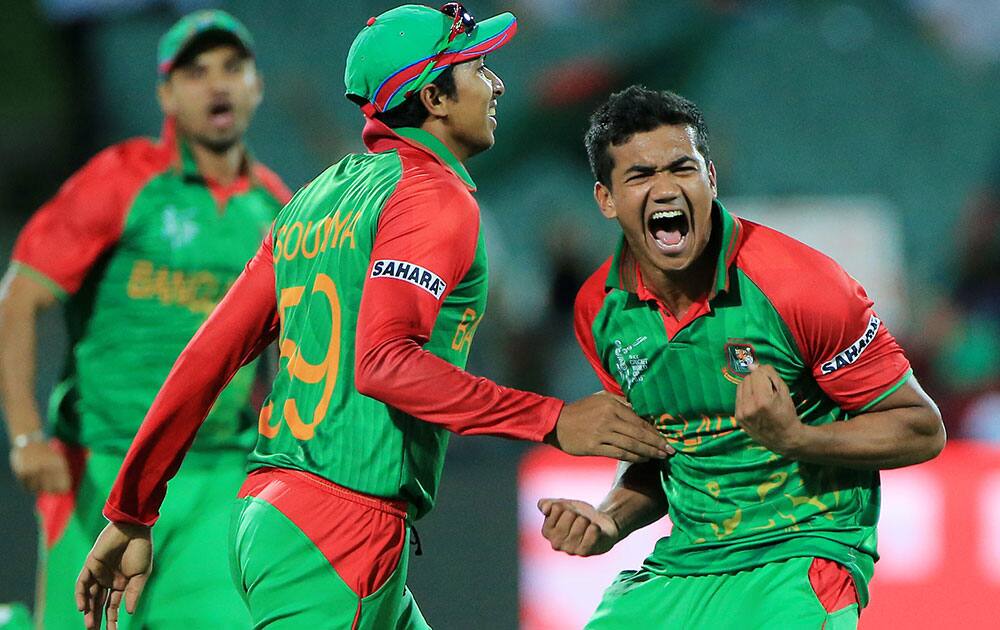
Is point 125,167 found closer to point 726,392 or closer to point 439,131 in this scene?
point 439,131

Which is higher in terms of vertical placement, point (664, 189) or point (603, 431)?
point (664, 189)

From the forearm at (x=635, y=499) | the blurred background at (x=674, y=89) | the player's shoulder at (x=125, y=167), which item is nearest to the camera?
the forearm at (x=635, y=499)

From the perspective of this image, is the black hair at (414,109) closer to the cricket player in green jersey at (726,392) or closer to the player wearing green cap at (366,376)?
the player wearing green cap at (366,376)

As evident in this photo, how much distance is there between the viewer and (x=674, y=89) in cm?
1006

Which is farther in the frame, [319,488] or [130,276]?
[130,276]

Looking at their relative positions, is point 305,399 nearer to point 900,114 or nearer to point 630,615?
point 630,615

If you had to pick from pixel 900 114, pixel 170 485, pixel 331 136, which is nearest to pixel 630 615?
pixel 170 485

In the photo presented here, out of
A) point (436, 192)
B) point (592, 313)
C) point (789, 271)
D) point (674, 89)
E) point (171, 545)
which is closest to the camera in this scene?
point (436, 192)

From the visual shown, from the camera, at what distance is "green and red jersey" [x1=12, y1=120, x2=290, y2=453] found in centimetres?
466

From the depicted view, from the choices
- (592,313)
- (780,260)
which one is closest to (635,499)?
(592,313)

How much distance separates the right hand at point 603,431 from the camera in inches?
110

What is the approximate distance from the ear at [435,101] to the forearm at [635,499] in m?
0.99

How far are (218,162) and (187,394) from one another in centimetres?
181

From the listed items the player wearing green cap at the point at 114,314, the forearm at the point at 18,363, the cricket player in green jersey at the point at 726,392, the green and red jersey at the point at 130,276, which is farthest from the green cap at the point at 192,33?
the cricket player in green jersey at the point at 726,392
